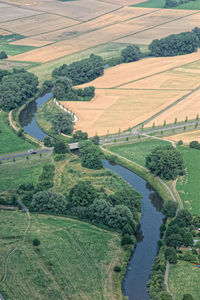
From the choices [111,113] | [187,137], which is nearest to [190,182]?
[187,137]

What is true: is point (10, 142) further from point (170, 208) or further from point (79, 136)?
point (170, 208)

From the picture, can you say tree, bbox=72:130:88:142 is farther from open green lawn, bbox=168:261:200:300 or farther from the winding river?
open green lawn, bbox=168:261:200:300

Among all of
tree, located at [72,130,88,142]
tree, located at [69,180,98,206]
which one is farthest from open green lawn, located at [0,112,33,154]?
tree, located at [69,180,98,206]

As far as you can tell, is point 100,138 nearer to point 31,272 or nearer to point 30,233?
point 30,233

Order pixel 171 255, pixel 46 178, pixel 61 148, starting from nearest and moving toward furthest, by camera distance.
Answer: pixel 171 255, pixel 46 178, pixel 61 148

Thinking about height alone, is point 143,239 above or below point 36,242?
below

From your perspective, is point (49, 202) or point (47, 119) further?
point (47, 119)

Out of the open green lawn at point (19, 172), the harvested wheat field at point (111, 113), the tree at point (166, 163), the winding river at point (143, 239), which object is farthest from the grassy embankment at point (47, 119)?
the tree at point (166, 163)
